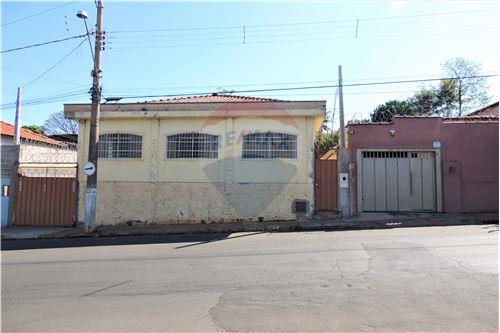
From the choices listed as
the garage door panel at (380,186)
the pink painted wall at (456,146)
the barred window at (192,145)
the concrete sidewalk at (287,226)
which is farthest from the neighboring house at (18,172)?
the garage door panel at (380,186)

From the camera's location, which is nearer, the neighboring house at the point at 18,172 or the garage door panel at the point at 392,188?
the garage door panel at the point at 392,188

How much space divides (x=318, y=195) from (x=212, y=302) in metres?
11.2

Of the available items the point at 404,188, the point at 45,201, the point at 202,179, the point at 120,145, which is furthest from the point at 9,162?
the point at 404,188

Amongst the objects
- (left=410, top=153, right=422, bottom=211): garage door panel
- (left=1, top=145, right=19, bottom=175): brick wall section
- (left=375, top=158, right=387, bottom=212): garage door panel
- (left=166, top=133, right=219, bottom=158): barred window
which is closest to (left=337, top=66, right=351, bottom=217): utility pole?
(left=375, top=158, right=387, bottom=212): garage door panel

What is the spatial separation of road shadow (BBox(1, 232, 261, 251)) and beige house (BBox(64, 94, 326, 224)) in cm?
279

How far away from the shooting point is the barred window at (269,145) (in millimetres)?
16016

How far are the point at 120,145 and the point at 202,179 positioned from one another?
350 cm

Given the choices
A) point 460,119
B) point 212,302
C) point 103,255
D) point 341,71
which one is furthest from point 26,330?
point 460,119

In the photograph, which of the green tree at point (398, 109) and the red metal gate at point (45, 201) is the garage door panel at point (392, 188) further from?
the green tree at point (398, 109)

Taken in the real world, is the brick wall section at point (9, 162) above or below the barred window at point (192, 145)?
below

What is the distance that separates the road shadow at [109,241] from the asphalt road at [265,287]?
1555mm

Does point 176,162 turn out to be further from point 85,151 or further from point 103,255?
point 103,255

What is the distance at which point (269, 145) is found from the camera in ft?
52.7

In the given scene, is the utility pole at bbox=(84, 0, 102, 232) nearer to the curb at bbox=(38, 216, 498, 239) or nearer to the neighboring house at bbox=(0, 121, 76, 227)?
the curb at bbox=(38, 216, 498, 239)
